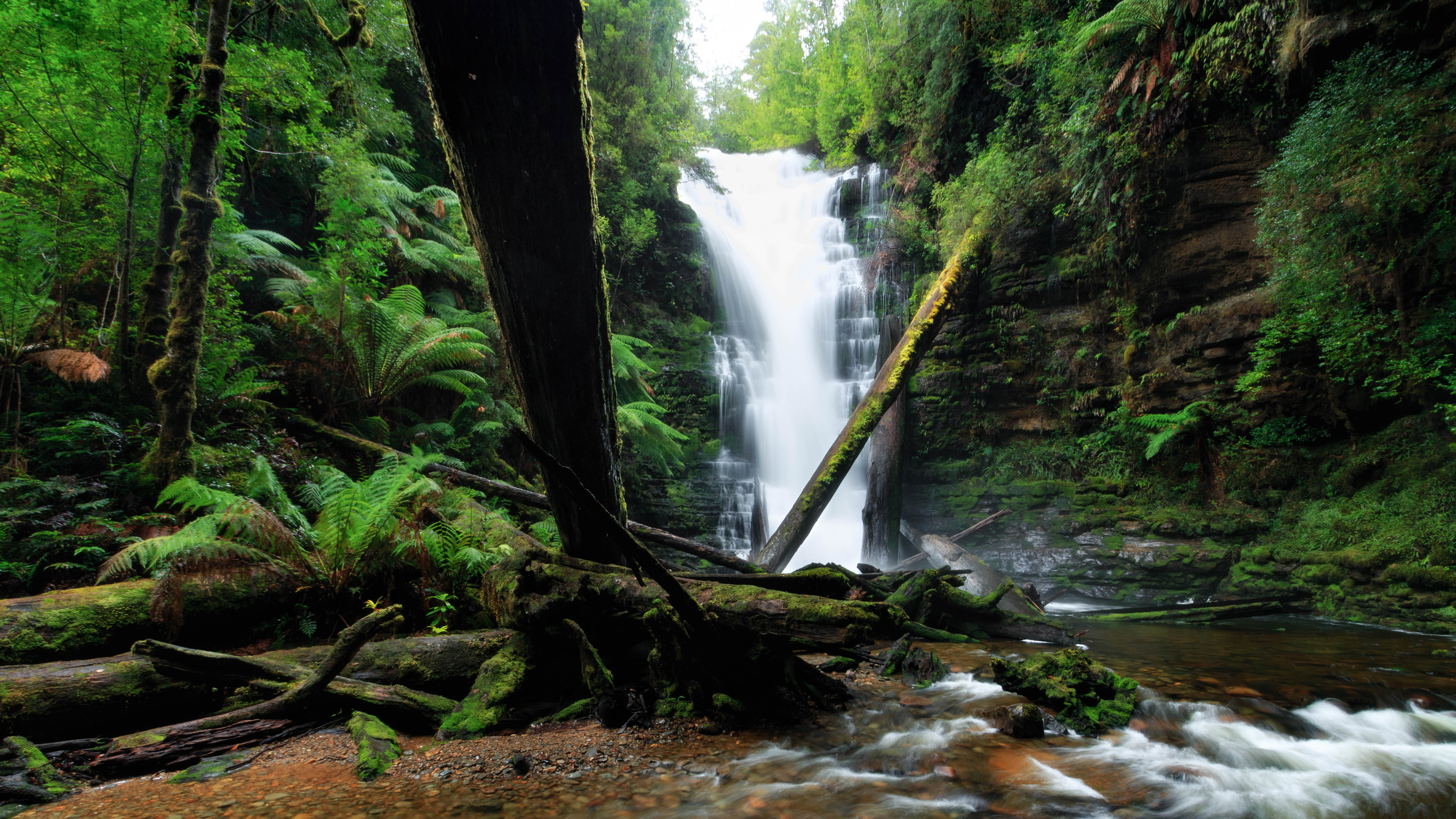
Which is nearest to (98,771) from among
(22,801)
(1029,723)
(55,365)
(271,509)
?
(22,801)

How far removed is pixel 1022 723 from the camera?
2504mm

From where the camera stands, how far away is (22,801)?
164 cm

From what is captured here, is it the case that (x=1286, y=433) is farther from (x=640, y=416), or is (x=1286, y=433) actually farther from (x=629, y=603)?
(x=629, y=603)

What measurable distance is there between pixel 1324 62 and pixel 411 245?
11.2 m

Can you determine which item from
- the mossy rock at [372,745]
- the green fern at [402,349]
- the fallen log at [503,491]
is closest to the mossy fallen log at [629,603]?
the mossy rock at [372,745]

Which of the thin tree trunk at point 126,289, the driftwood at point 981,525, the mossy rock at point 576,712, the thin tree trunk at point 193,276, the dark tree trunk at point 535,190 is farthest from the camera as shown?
the driftwood at point 981,525

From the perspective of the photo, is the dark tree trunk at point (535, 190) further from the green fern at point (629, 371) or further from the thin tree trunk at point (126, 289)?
the green fern at point (629, 371)

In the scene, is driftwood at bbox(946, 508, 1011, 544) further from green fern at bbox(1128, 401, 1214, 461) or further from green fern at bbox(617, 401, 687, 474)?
green fern at bbox(617, 401, 687, 474)

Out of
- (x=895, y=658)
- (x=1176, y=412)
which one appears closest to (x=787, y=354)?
(x=1176, y=412)

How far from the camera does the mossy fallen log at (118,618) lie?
229 centimetres

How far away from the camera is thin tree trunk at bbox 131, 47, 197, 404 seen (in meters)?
4.12

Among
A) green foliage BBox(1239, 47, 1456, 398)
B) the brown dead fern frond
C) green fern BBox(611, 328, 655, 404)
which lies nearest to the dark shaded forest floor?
the brown dead fern frond

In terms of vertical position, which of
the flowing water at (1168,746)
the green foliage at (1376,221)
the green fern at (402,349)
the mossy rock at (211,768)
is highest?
the green foliage at (1376,221)

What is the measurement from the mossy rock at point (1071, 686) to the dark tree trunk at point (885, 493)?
194 inches
